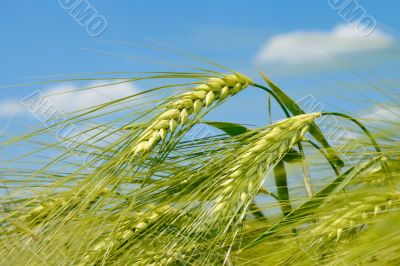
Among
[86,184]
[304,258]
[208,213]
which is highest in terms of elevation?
[86,184]

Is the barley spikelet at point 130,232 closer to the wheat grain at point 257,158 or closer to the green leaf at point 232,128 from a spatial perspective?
the wheat grain at point 257,158

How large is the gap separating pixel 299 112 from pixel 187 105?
32 centimetres

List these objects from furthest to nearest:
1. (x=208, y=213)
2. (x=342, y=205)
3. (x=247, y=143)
A: (x=247, y=143) → (x=208, y=213) → (x=342, y=205)

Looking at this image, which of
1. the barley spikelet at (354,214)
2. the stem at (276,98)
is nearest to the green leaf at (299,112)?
the stem at (276,98)

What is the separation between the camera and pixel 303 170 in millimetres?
1355

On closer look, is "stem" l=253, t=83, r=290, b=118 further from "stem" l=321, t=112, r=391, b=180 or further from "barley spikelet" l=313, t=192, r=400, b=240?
"barley spikelet" l=313, t=192, r=400, b=240

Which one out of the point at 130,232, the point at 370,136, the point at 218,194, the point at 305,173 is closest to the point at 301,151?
the point at 305,173

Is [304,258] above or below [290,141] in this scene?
below

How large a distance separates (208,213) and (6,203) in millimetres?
468

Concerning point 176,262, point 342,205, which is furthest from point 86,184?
point 342,205

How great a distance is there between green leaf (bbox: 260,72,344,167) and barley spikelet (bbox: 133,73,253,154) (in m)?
0.11

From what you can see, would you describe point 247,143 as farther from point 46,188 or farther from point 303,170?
point 46,188

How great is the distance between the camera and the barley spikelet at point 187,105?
3.97ft

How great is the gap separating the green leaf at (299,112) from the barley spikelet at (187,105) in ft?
0.36
